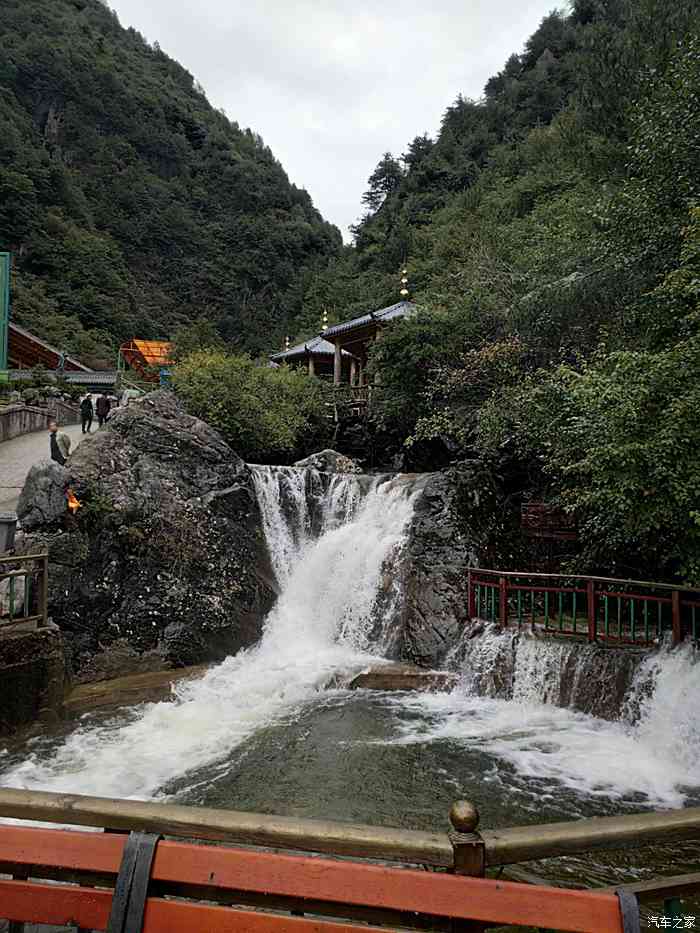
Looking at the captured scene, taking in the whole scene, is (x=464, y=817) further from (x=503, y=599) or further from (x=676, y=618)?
(x=503, y=599)

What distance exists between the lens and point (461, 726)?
8156 millimetres

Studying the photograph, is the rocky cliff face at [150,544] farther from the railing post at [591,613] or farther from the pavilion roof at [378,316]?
the pavilion roof at [378,316]

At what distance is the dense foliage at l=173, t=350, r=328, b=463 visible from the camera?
1705 cm

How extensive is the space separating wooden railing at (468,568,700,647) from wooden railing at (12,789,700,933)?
685cm

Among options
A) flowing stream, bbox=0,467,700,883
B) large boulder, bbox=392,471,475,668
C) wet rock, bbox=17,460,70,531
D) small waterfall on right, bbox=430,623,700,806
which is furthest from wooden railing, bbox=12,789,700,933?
wet rock, bbox=17,460,70,531

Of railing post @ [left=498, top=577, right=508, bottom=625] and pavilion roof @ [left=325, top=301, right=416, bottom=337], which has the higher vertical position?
pavilion roof @ [left=325, top=301, right=416, bottom=337]

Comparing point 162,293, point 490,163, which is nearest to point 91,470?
point 490,163

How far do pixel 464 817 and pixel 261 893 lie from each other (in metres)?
0.78

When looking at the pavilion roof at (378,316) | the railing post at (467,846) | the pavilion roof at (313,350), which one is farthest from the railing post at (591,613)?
the pavilion roof at (313,350)

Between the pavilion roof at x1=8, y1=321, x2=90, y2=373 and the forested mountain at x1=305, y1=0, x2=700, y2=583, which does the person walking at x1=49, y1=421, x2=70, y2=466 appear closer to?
the forested mountain at x1=305, y1=0, x2=700, y2=583

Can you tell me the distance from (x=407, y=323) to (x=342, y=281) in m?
29.2

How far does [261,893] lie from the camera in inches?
81.4

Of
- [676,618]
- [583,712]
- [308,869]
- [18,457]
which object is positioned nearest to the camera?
[308,869]

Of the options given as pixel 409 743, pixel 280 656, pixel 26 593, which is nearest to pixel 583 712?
pixel 409 743
